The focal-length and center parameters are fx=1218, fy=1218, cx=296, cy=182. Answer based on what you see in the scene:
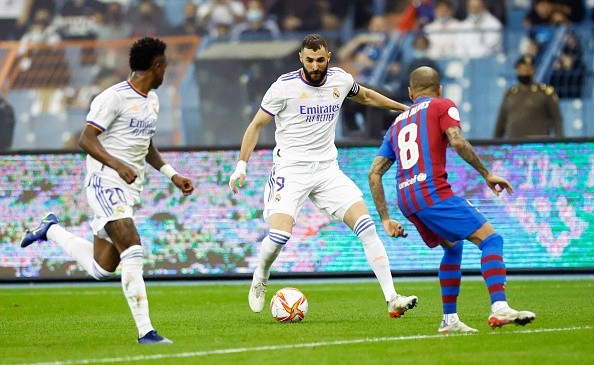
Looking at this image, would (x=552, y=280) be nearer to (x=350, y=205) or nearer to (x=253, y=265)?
(x=253, y=265)

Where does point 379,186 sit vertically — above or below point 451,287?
above

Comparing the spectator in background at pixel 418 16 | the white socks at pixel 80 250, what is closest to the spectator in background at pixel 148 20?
the spectator in background at pixel 418 16

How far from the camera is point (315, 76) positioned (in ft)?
32.0

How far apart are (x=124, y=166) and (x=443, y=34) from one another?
40.9ft

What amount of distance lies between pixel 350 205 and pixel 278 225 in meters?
0.61

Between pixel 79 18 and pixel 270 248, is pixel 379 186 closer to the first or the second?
pixel 270 248

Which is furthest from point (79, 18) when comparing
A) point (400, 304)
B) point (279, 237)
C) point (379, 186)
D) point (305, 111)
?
point (379, 186)

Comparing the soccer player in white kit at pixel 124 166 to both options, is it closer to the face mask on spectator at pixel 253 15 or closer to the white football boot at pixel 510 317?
the white football boot at pixel 510 317

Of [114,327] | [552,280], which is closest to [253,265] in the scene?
[552,280]

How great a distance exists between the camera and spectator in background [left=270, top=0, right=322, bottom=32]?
21109mm

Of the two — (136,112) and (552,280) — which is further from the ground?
(136,112)

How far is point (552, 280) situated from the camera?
13164 mm

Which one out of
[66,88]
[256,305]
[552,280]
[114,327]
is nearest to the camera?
[114,327]

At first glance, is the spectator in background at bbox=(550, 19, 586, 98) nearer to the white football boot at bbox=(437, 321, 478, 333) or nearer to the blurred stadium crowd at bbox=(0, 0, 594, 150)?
the blurred stadium crowd at bbox=(0, 0, 594, 150)
